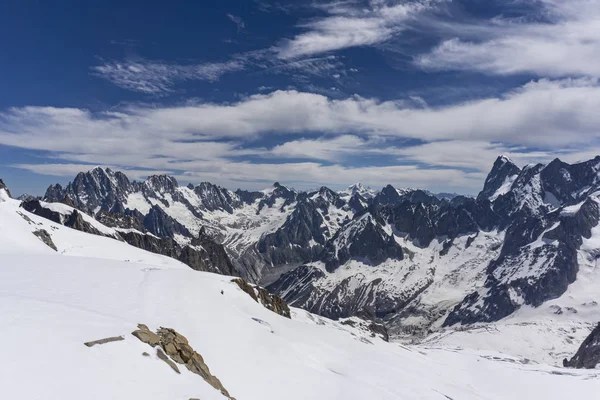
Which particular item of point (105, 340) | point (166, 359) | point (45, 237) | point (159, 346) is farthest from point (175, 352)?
point (45, 237)

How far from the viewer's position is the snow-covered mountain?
19609 mm

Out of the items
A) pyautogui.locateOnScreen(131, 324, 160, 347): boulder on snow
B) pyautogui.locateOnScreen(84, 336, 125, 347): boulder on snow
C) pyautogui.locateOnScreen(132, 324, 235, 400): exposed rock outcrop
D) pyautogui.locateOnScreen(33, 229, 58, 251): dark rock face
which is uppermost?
pyautogui.locateOnScreen(84, 336, 125, 347): boulder on snow

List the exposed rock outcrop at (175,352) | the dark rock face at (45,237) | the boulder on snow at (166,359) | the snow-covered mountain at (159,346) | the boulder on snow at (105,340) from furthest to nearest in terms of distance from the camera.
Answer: the dark rock face at (45,237) < the exposed rock outcrop at (175,352) < the boulder on snow at (166,359) < the boulder on snow at (105,340) < the snow-covered mountain at (159,346)

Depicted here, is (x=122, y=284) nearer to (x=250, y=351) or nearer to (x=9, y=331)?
(x=250, y=351)

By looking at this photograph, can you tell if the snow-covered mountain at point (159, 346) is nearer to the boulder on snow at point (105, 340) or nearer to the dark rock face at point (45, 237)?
the boulder on snow at point (105, 340)

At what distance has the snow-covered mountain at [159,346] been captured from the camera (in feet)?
64.3

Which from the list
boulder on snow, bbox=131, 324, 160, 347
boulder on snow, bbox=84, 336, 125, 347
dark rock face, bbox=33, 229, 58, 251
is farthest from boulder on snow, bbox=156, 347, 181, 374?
dark rock face, bbox=33, 229, 58, 251

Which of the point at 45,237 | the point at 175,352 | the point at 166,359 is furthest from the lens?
the point at 45,237

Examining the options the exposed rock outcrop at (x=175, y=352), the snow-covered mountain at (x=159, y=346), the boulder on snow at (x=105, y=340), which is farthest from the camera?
the exposed rock outcrop at (x=175, y=352)

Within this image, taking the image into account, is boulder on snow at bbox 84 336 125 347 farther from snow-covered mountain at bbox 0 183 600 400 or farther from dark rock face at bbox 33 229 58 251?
dark rock face at bbox 33 229 58 251

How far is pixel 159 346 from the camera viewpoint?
83.1ft

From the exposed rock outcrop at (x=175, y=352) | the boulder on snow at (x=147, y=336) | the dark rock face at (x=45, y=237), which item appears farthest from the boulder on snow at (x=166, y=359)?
the dark rock face at (x=45, y=237)

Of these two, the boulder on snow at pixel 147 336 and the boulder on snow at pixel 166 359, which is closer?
the boulder on snow at pixel 166 359

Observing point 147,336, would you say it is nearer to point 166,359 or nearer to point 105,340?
point 166,359
